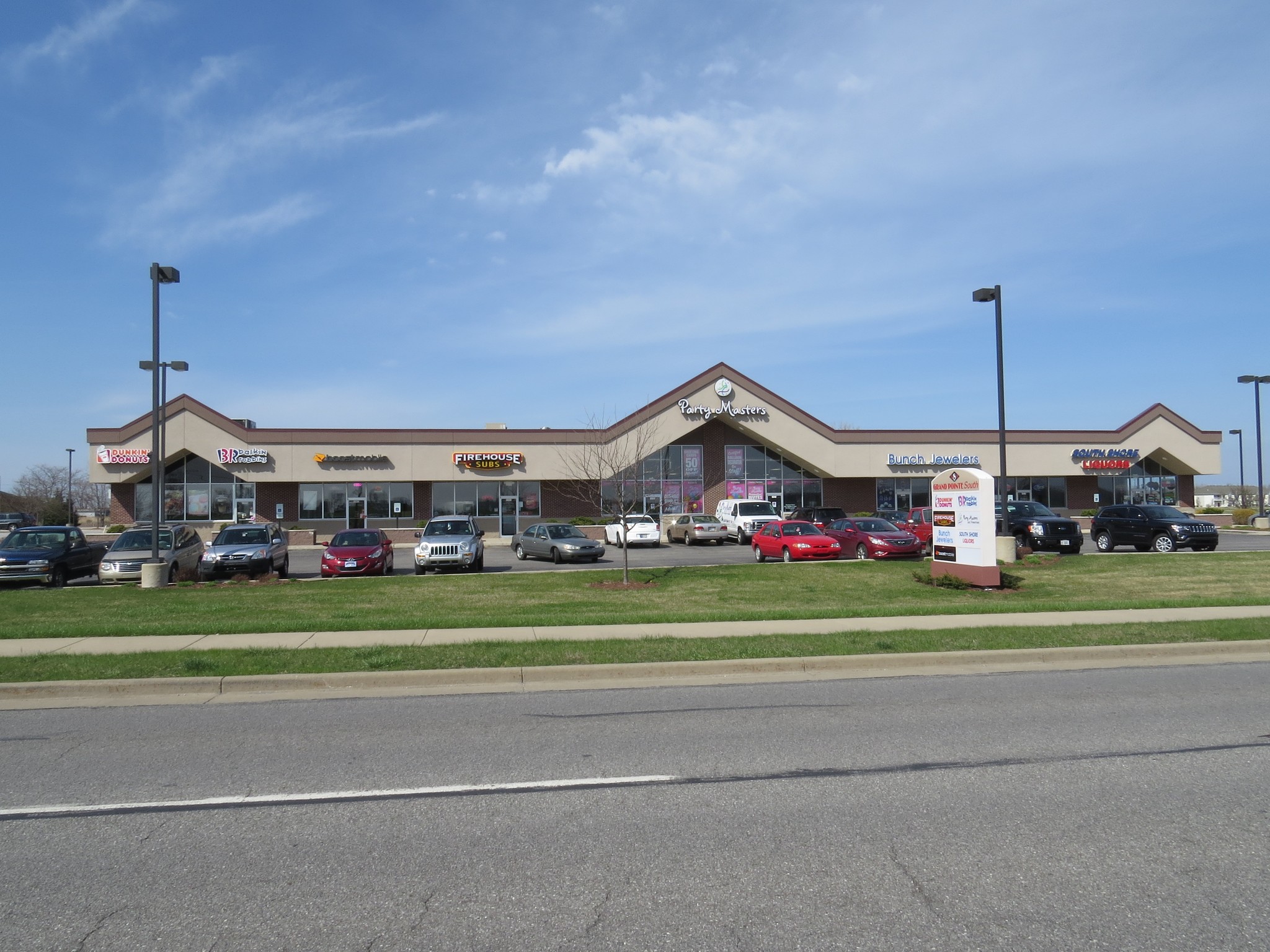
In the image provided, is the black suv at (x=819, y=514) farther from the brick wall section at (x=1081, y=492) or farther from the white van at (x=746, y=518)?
the brick wall section at (x=1081, y=492)

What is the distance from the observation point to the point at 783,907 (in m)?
4.12

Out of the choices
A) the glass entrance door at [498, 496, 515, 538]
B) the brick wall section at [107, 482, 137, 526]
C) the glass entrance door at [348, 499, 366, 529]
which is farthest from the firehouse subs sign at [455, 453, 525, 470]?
the brick wall section at [107, 482, 137, 526]

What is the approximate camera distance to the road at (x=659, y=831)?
13.0 ft

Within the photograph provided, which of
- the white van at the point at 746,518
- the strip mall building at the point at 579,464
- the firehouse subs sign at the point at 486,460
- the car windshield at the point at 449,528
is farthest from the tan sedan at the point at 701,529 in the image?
the car windshield at the point at 449,528

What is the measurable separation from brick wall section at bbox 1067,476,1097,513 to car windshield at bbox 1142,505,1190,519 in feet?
82.9

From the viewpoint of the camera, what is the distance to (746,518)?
3681 cm

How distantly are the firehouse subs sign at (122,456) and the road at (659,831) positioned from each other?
1570 inches

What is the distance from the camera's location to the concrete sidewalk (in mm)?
11430

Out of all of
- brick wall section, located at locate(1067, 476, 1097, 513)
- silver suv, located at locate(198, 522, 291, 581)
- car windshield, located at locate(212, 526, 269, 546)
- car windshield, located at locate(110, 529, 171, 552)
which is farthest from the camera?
brick wall section, located at locate(1067, 476, 1097, 513)

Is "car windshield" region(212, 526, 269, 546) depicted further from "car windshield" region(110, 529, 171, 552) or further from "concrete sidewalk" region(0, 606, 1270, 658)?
"concrete sidewalk" region(0, 606, 1270, 658)

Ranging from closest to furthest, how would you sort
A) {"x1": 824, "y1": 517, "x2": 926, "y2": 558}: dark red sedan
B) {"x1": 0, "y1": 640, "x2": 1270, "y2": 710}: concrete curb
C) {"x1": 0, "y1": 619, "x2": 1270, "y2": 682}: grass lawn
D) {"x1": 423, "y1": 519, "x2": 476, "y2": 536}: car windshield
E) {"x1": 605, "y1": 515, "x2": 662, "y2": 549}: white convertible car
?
{"x1": 0, "y1": 640, "x2": 1270, "y2": 710}: concrete curb
{"x1": 0, "y1": 619, "x2": 1270, "y2": 682}: grass lawn
{"x1": 824, "y1": 517, "x2": 926, "y2": 558}: dark red sedan
{"x1": 423, "y1": 519, "x2": 476, "y2": 536}: car windshield
{"x1": 605, "y1": 515, "x2": 662, "y2": 549}: white convertible car

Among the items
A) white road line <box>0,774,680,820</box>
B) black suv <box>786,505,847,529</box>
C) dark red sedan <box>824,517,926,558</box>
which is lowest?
white road line <box>0,774,680,820</box>

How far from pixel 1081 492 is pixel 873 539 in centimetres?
3292

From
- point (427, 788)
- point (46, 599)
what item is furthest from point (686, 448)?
point (427, 788)
